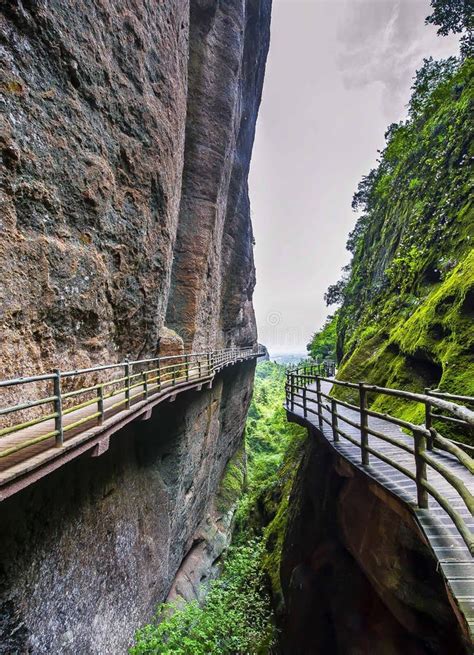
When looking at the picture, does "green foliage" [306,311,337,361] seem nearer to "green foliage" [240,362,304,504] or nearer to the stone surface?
"green foliage" [240,362,304,504]

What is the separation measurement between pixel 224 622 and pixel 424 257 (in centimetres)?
1192

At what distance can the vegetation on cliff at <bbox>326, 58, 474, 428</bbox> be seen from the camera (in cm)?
698

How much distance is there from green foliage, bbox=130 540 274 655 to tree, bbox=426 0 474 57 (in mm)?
21456

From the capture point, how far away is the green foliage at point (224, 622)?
6738mm

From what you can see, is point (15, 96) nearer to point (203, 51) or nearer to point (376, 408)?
point (376, 408)

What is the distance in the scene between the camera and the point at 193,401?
466 inches

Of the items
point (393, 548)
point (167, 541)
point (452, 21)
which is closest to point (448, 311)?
point (393, 548)

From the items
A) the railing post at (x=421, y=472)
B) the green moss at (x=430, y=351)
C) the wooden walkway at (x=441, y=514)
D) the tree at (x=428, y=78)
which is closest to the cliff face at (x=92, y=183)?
the wooden walkway at (x=441, y=514)

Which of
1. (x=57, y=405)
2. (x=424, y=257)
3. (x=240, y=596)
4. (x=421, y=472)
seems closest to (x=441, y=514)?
(x=421, y=472)

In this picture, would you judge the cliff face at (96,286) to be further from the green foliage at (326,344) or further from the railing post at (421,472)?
the green foliage at (326,344)

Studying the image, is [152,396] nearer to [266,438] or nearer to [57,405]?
[57,405]

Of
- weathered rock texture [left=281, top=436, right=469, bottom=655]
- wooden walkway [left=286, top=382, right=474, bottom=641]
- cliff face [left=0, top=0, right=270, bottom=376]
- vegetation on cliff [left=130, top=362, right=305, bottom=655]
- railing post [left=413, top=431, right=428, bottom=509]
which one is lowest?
vegetation on cliff [left=130, top=362, right=305, bottom=655]

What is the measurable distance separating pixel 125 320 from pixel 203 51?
14345mm

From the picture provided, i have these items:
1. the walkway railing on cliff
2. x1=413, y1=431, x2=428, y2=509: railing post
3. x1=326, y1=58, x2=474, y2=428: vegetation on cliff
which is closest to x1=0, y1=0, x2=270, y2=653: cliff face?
the walkway railing on cliff
